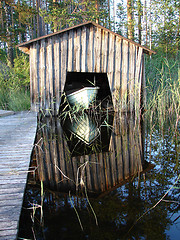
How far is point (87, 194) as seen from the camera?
8.95 ft

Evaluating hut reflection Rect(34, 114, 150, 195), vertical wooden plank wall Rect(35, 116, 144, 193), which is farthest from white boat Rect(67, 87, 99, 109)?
vertical wooden plank wall Rect(35, 116, 144, 193)

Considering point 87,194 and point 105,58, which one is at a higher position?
point 105,58

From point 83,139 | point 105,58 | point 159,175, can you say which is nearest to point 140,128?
point 83,139

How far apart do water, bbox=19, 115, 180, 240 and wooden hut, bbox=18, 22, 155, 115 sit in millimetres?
4288

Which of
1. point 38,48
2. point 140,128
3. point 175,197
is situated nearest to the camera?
point 175,197

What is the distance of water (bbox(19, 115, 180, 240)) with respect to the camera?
2.07 metres

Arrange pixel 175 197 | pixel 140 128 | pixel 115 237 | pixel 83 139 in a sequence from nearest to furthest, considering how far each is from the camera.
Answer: pixel 115 237 < pixel 175 197 < pixel 83 139 < pixel 140 128

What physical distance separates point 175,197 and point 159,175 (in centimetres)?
62

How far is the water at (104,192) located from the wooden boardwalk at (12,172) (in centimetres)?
20

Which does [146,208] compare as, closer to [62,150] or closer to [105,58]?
[62,150]

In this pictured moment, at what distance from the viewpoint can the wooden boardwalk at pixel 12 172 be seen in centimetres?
184

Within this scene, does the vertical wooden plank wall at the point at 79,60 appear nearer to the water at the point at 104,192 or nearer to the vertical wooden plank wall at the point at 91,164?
the vertical wooden plank wall at the point at 91,164

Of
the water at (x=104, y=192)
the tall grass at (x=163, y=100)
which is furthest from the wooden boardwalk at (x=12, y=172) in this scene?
the tall grass at (x=163, y=100)

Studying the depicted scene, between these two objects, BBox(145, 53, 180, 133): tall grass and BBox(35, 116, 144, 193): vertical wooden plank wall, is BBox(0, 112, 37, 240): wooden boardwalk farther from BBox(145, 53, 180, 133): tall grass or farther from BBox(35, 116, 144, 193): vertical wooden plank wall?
BBox(145, 53, 180, 133): tall grass
